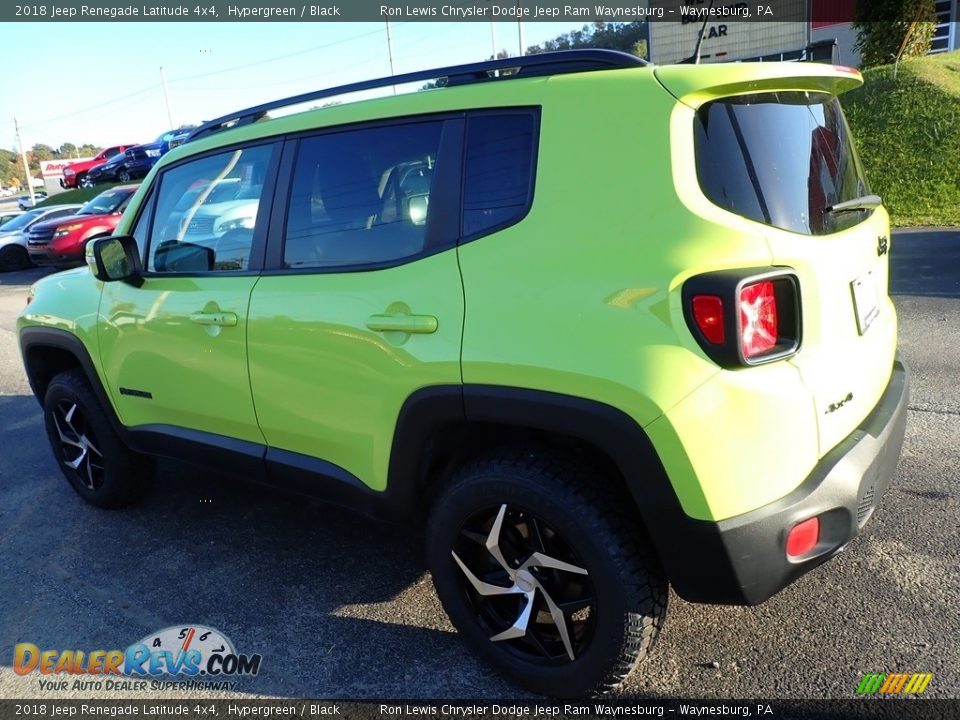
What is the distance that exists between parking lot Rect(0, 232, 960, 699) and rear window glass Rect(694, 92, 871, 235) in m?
1.41

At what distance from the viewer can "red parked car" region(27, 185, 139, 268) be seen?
15.2 metres

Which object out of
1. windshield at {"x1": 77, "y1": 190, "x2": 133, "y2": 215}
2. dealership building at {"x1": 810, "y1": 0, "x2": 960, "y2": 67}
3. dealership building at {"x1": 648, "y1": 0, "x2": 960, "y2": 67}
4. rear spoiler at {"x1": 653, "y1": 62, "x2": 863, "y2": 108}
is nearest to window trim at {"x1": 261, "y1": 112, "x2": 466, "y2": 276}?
rear spoiler at {"x1": 653, "y1": 62, "x2": 863, "y2": 108}

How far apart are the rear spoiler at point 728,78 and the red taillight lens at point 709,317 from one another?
1.90 feet

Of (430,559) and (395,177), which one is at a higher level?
(395,177)

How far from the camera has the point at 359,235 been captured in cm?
273

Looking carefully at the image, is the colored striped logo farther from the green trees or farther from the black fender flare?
the green trees

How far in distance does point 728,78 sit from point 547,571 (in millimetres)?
1553

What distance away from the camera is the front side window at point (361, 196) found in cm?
257

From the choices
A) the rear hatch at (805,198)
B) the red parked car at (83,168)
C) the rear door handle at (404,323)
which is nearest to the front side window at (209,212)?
the rear door handle at (404,323)

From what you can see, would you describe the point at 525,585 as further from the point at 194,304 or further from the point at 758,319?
the point at 194,304

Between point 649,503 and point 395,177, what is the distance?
142 centimetres

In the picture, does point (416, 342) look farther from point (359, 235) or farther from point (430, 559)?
point (430, 559)

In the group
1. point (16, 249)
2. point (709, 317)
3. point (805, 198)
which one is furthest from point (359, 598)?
point (16, 249)

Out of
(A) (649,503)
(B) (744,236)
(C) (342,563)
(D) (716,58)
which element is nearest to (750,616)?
(A) (649,503)
